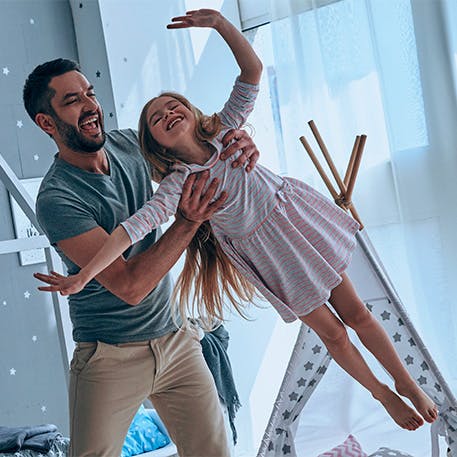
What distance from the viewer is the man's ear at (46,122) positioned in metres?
2.33

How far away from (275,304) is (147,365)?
0.46 m

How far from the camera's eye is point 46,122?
2348 mm

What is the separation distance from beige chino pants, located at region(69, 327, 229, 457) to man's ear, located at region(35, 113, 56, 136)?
2.19ft

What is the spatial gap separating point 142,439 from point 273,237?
154cm

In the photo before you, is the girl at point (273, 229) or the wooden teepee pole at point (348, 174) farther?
the wooden teepee pole at point (348, 174)

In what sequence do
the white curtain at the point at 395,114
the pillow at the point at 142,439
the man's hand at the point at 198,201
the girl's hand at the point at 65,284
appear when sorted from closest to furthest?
the girl's hand at the point at 65,284, the man's hand at the point at 198,201, the white curtain at the point at 395,114, the pillow at the point at 142,439

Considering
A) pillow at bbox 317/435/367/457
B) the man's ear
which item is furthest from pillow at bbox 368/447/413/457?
the man's ear

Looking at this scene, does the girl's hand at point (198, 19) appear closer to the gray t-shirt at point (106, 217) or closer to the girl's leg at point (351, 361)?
the gray t-shirt at point (106, 217)

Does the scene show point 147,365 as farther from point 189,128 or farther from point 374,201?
point 374,201

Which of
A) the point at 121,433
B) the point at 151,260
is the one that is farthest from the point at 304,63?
the point at 121,433

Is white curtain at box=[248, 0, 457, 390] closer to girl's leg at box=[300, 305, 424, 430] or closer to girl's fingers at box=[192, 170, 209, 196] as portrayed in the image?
girl's leg at box=[300, 305, 424, 430]

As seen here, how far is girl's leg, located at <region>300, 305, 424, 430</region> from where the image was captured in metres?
2.25

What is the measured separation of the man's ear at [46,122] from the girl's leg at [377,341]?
974 millimetres

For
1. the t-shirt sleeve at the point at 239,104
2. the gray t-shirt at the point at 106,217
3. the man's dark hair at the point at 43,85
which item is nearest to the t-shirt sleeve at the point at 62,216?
the gray t-shirt at the point at 106,217
